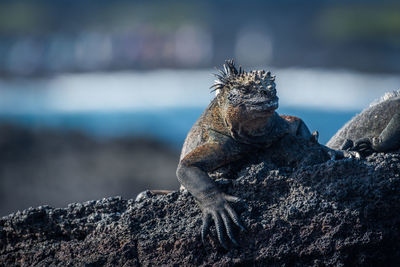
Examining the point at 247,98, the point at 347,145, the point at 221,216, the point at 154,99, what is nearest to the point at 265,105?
the point at 247,98

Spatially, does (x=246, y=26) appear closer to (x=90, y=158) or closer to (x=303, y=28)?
(x=303, y=28)

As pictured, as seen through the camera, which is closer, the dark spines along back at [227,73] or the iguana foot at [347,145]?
the dark spines along back at [227,73]

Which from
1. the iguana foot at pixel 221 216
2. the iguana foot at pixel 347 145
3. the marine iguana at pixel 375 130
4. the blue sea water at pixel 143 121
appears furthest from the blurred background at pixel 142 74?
the iguana foot at pixel 221 216

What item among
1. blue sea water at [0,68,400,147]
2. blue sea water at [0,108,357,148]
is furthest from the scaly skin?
blue sea water at [0,108,357,148]

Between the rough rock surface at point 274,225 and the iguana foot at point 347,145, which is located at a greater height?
the iguana foot at point 347,145

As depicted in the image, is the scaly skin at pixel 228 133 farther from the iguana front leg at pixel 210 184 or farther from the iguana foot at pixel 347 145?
the iguana foot at pixel 347 145

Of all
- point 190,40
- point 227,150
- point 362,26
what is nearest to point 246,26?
point 190,40
